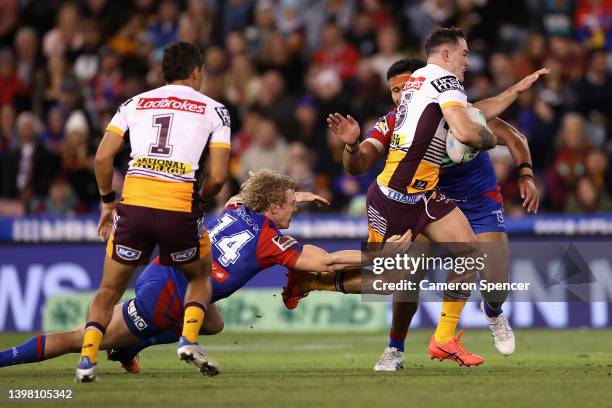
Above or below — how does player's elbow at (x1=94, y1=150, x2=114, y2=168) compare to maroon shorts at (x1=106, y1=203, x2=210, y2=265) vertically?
above

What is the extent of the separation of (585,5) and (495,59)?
2449 mm

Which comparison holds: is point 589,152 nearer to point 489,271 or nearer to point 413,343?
point 413,343

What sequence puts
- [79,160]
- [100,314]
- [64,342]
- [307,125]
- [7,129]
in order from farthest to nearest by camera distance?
1. [7,129]
2. [307,125]
3. [79,160]
4. [64,342]
5. [100,314]

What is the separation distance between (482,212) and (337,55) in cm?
908

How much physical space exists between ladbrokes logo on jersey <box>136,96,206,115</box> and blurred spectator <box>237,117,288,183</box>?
8.60 m

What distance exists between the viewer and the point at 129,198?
9227 mm

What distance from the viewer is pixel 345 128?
1017cm

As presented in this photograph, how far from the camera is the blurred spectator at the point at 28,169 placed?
59.4 ft

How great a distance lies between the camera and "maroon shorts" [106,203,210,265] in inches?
361

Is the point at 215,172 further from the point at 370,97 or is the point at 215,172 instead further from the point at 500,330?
the point at 370,97

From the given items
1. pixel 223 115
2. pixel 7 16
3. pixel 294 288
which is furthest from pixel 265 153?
pixel 223 115

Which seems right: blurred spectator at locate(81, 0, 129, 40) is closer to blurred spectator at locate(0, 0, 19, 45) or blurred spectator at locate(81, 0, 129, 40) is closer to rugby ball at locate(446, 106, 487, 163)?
blurred spectator at locate(0, 0, 19, 45)

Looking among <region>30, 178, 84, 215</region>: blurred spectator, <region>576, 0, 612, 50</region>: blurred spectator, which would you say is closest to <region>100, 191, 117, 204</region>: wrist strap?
<region>30, 178, 84, 215</region>: blurred spectator

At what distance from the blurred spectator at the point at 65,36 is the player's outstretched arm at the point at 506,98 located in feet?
36.5
